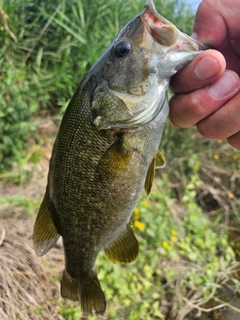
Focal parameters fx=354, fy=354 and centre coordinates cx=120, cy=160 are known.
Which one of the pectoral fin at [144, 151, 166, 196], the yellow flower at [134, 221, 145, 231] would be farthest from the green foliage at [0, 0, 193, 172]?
the pectoral fin at [144, 151, 166, 196]

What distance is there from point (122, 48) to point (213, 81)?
39 centimetres

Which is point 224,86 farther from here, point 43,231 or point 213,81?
point 43,231

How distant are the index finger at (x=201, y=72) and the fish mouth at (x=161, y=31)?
7 centimetres

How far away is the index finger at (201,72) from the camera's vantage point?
1.31m

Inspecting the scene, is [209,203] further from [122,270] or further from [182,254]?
[122,270]

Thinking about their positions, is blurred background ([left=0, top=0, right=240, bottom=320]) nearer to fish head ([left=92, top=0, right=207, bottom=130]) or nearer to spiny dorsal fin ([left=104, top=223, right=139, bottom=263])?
spiny dorsal fin ([left=104, top=223, right=139, bottom=263])

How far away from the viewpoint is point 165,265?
357 cm

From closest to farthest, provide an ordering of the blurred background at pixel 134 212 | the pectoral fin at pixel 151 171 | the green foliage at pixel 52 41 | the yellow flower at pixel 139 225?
the pectoral fin at pixel 151 171, the blurred background at pixel 134 212, the yellow flower at pixel 139 225, the green foliage at pixel 52 41

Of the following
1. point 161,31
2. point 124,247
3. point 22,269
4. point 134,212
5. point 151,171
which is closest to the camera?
point 161,31

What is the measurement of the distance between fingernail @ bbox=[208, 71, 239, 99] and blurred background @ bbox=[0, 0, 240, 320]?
200cm

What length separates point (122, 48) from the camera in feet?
4.44

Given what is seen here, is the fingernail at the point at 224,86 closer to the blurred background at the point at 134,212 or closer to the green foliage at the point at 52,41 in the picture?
the blurred background at the point at 134,212

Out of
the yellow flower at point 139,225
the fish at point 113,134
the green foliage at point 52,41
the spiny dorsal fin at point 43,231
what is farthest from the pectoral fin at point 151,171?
the green foliage at point 52,41

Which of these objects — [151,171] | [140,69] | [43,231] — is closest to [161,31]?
[140,69]
